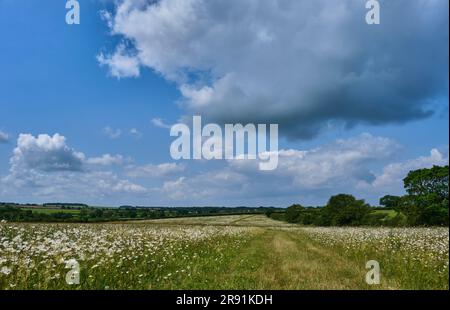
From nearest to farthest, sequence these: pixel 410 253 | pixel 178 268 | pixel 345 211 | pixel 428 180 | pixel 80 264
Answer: pixel 80 264
pixel 178 268
pixel 410 253
pixel 428 180
pixel 345 211

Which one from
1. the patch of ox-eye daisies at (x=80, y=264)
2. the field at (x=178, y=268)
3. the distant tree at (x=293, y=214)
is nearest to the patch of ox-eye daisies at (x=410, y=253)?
the field at (x=178, y=268)

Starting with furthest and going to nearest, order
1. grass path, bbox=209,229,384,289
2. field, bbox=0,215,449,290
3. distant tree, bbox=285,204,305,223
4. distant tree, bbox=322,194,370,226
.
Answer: distant tree, bbox=285,204,305,223 → distant tree, bbox=322,194,370,226 → grass path, bbox=209,229,384,289 → field, bbox=0,215,449,290

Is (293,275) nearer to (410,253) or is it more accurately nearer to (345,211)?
(410,253)

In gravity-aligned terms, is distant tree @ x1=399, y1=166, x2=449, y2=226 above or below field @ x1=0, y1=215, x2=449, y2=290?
above

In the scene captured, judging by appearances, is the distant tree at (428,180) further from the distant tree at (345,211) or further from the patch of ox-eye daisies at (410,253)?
the distant tree at (345,211)

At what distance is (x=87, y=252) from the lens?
10516 mm

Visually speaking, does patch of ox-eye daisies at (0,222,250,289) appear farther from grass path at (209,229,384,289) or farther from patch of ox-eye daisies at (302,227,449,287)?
patch of ox-eye daisies at (302,227,449,287)

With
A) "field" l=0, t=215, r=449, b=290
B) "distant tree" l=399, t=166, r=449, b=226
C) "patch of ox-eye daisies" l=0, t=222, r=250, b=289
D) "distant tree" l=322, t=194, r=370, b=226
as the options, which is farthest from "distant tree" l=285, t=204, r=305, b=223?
"patch of ox-eye daisies" l=0, t=222, r=250, b=289

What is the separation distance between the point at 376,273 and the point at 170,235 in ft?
33.2

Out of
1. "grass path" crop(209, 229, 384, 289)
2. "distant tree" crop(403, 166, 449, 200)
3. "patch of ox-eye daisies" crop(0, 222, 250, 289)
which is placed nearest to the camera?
"patch of ox-eye daisies" crop(0, 222, 250, 289)

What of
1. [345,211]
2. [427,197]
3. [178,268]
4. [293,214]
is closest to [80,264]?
[178,268]

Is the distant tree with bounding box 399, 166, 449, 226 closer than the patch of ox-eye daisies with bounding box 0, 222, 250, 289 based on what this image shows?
No
